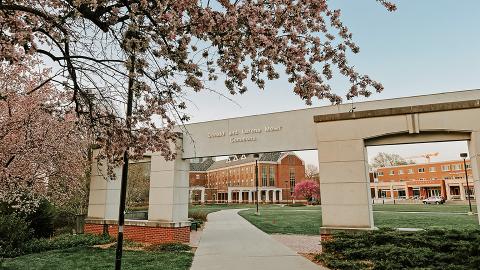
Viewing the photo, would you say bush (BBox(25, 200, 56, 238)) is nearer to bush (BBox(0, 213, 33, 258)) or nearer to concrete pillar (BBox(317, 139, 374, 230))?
bush (BBox(0, 213, 33, 258))

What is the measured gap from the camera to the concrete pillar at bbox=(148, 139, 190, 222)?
14406 millimetres

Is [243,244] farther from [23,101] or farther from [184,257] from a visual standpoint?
[23,101]

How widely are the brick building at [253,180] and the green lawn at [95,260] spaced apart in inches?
2362

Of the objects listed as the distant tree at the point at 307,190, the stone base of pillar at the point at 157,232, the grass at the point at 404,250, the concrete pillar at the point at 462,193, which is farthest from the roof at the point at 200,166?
the grass at the point at 404,250

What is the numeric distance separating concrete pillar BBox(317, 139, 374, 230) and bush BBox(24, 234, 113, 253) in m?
9.73

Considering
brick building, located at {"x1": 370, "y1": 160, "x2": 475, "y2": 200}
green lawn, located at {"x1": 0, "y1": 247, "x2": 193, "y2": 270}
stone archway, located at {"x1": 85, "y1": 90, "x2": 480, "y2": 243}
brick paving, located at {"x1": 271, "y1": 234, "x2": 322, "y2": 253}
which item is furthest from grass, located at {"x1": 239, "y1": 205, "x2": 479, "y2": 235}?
brick building, located at {"x1": 370, "y1": 160, "x2": 475, "y2": 200}

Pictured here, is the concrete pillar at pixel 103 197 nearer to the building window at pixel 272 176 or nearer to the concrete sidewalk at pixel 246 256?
the concrete sidewalk at pixel 246 256

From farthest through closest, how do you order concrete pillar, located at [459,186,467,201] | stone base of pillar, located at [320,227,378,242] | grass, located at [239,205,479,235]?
1. concrete pillar, located at [459,186,467,201]
2. grass, located at [239,205,479,235]
3. stone base of pillar, located at [320,227,378,242]

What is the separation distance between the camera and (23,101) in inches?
521

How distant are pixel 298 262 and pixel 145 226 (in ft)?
24.7

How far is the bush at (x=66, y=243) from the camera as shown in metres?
13.0

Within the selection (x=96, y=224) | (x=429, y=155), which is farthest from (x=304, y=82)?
(x=429, y=155)

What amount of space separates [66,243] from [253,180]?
6009 centimetres

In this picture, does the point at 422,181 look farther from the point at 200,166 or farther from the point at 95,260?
the point at 95,260
